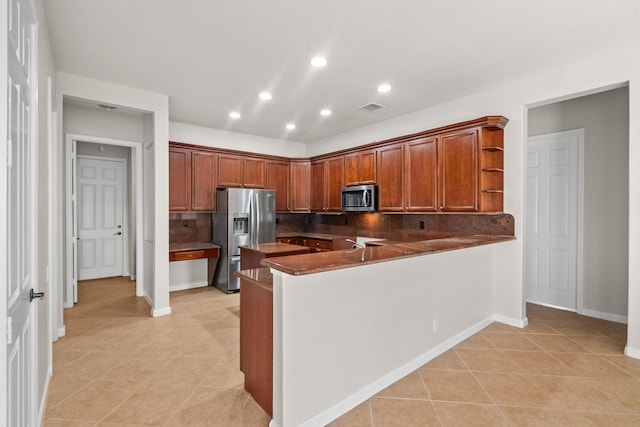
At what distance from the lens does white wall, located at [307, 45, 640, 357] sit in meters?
2.97

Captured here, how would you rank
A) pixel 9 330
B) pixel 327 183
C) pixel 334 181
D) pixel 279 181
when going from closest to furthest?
pixel 9 330 → pixel 334 181 → pixel 327 183 → pixel 279 181

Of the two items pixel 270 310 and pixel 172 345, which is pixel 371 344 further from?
pixel 172 345

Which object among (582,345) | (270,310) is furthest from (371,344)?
(582,345)

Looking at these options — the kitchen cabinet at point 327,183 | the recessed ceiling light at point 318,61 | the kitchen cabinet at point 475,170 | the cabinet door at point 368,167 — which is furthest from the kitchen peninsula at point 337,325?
the kitchen cabinet at point 327,183

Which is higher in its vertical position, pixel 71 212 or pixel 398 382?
pixel 71 212

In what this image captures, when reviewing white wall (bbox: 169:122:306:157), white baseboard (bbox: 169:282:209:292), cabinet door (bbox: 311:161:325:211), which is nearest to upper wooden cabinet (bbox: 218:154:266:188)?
white wall (bbox: 169:122:306:157)

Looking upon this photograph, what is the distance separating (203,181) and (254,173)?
0.95 m

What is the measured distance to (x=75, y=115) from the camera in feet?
14.0

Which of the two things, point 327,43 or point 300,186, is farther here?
point 300,186

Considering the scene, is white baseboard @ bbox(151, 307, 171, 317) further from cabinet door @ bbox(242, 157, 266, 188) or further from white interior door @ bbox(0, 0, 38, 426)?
cabinet door @ bbox(242, 157, 266, 188)

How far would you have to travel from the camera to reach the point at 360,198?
529cm

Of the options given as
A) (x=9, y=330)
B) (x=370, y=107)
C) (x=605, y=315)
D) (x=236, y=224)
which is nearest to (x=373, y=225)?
(x=370, y=107)

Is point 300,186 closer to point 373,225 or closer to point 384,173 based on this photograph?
point 373,225

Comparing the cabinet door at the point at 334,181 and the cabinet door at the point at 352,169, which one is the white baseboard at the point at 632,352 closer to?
the cabinet door at the point at 352,169
